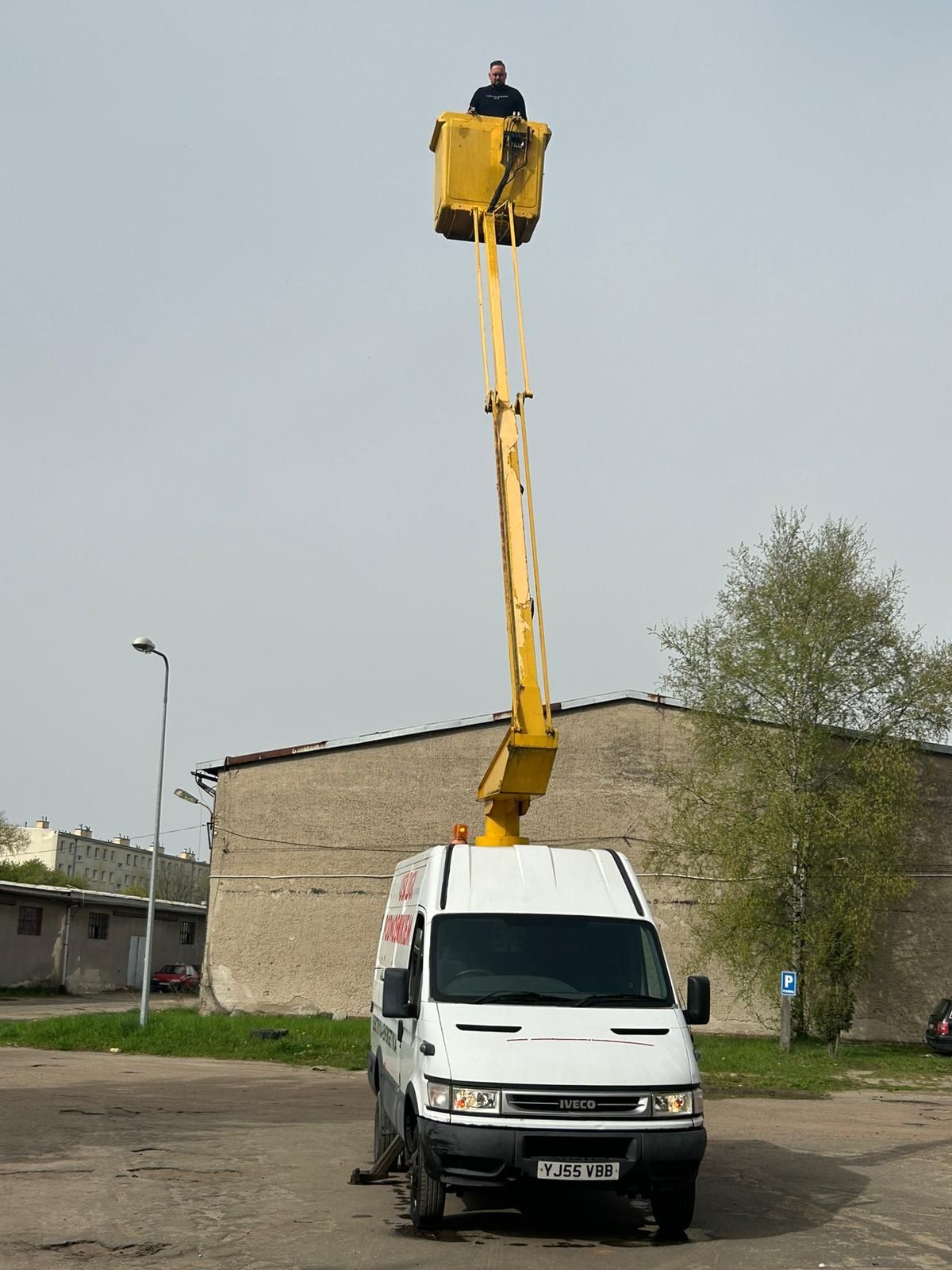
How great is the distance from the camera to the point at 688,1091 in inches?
320

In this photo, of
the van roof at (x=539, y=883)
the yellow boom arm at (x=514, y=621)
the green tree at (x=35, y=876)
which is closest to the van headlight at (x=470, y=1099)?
the van roof at (x=539, y=883)

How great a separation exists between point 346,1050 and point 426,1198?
16.4 m

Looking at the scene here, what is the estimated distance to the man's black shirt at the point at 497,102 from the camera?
50.4ft

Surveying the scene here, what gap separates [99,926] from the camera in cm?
4959

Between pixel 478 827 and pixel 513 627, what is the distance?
1845 centimetres

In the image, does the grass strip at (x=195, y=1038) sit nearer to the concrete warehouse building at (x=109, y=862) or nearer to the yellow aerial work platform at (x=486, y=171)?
the yellow aerial work platform at (x=486, y=171)

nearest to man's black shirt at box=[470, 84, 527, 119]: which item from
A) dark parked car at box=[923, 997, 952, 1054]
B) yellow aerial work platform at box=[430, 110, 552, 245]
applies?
yellow aerial work platform at box=[430, 110, 552, 245]

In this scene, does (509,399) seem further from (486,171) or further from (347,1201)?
(347,1201)

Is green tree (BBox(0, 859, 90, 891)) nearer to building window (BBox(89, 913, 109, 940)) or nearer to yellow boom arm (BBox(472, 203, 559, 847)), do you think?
building window (BBox(89, 913, 109, 940))

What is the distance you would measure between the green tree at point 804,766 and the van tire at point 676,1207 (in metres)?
18.3

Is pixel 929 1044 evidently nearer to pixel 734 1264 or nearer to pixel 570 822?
pixel 570 822

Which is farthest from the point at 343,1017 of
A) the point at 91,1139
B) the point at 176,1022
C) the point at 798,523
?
the point at 91,1139

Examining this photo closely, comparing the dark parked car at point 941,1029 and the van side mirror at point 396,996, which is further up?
the van side mirror at point 396,996

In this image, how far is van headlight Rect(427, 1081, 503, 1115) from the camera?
25.7 ft
